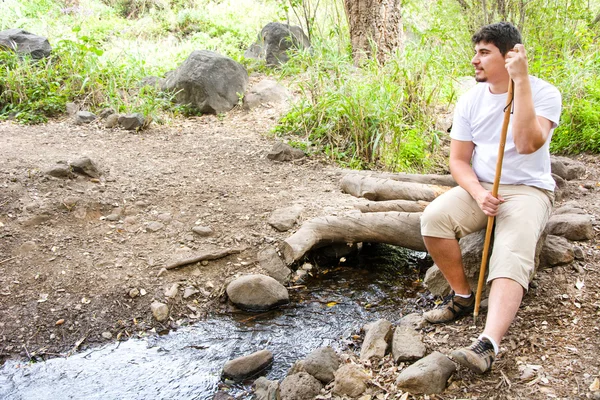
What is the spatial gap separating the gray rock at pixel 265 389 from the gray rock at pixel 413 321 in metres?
0.84

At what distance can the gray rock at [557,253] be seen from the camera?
305cm

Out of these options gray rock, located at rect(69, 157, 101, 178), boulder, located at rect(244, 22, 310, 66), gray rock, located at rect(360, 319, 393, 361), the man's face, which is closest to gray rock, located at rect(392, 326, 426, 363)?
gray rock, located at rect(360, 319, 393, 361)

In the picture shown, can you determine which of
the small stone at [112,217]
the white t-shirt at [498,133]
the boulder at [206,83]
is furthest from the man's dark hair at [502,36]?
the boulder at [206,83]

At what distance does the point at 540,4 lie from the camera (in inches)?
270

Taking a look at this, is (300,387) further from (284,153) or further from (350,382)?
(284,153)

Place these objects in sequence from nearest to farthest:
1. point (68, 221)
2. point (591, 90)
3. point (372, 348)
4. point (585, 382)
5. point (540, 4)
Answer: point (585, 382)
point (372, 348)
point (68, 221)
point (591, 90)
point (540, 4)

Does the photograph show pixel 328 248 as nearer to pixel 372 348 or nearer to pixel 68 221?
pixel 372 348

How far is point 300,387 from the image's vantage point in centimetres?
243

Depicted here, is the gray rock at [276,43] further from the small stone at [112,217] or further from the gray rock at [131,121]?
the small stone at [112,217]

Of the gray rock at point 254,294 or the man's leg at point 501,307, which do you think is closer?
the man's leg at point 501,307

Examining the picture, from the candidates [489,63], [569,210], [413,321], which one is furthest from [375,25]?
[413,321]

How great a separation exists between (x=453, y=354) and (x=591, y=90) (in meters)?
4.92

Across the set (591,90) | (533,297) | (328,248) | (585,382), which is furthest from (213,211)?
(591,90)

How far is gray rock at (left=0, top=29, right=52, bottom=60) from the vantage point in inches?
286
